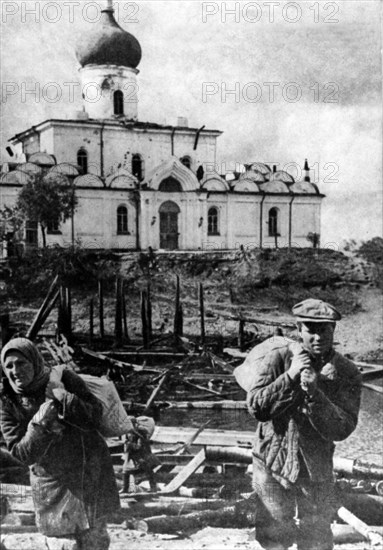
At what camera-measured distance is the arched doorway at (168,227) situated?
6009 mm

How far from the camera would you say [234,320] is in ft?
19.0

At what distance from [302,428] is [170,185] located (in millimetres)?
3099

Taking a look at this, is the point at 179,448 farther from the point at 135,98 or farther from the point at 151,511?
the point at 135,98

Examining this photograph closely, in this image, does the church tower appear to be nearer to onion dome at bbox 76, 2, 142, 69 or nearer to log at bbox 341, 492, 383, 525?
onion dome at bbox 76, 2, 142, 69

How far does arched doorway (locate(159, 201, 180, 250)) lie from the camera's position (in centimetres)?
601

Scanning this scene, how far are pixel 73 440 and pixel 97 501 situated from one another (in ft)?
1.02

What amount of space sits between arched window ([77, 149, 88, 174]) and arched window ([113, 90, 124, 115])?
431mm

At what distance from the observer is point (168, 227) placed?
6.02 m

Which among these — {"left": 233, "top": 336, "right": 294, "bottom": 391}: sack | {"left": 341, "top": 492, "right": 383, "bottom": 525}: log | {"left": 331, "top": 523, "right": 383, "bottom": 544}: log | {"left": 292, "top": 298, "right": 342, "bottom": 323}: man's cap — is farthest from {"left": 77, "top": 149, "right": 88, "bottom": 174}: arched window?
{"left": 331, "top": 523, "right": 383, "bottom": 544}: log

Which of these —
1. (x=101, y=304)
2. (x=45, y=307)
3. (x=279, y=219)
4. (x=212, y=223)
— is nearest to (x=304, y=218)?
(x=279, y=219)

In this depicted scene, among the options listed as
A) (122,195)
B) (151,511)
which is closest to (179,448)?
(151,511)

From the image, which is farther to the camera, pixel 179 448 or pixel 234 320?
pixel 234 320

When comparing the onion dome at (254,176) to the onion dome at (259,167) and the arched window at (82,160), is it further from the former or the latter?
the arched window at (82,160)

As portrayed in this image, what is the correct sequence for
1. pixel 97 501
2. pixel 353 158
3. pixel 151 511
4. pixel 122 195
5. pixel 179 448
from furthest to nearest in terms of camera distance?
pixel 122 195
pixel 353 158
pixel 179 448
pixel 151 511
pixel 97 501
